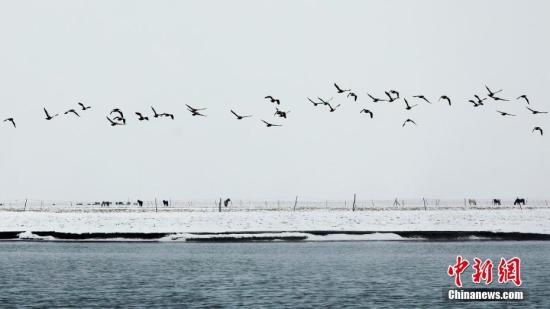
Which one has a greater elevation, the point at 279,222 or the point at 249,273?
the point at 279,222

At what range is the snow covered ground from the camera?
3356 inches

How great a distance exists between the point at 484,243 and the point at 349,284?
28706 mm

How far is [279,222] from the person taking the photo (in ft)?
299

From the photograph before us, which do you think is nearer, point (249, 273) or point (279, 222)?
point (249, 273)

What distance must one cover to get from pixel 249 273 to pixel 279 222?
3684cm

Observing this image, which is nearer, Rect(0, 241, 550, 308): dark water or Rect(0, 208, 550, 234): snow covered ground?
Rect(0, 241, 550, 308): dark water

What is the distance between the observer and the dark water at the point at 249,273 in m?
42.6

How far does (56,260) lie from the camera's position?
208ft

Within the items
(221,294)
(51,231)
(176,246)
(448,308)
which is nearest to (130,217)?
(51,231)

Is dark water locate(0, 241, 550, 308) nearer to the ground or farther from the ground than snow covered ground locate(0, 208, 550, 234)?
nearer to the ground

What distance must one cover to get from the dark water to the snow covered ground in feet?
22.4

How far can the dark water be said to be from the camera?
140 ft

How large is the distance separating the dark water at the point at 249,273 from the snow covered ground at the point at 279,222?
6823 millimetres

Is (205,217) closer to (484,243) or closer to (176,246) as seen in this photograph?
(176,246)
